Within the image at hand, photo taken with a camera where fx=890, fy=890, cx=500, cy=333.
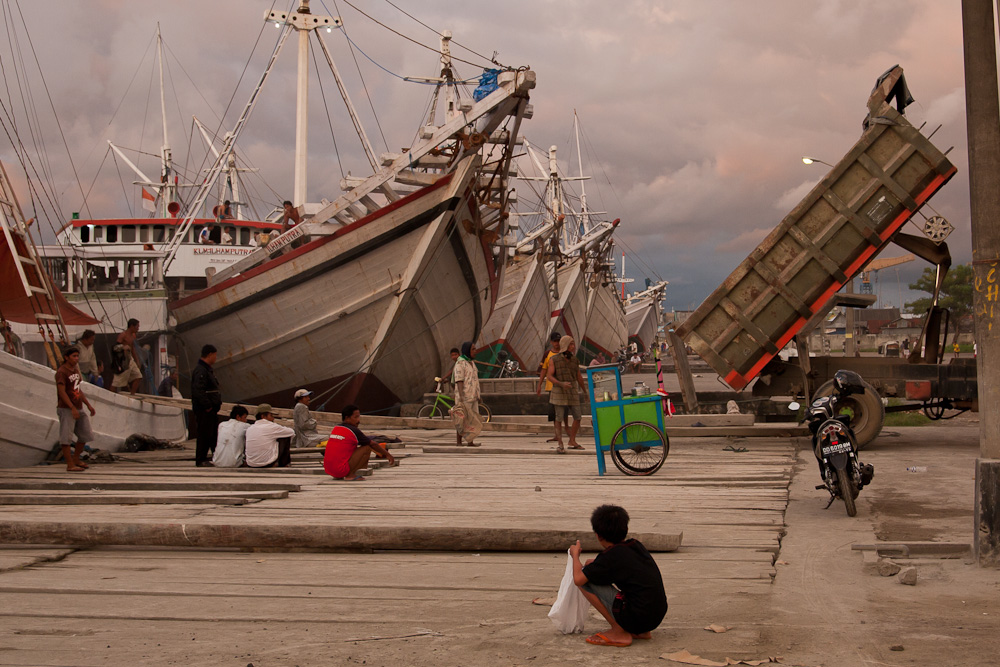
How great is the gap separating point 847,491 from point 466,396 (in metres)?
6.25

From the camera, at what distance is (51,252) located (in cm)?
1931

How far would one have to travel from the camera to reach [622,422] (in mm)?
8859

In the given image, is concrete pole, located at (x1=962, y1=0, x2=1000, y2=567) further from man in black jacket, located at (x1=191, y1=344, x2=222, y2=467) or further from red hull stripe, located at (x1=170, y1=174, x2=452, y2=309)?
red hull stripe, located at (x1=170, y1=174, x2=452, y2=309)

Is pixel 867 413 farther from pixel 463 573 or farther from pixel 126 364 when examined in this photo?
pixel 126 364

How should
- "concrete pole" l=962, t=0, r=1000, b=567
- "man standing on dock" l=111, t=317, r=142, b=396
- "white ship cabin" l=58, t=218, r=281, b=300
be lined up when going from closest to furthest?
"concrete pole" l=962, t=0, r=1000, b=567 → "man standing on dock" l=111, t=317, r=142, b=396 → "white ship cabin" l=58, t=218, r=281, b=300

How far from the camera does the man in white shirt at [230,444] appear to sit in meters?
9.50

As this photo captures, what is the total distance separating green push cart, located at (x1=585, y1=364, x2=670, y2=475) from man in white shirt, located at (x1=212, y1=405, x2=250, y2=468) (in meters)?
3.76

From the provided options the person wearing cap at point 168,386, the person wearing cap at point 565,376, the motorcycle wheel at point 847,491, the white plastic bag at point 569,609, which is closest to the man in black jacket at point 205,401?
the person wearing cap at point 565,376

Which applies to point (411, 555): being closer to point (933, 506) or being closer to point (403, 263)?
point (933, 506)

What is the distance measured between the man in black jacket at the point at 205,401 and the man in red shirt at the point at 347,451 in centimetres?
194

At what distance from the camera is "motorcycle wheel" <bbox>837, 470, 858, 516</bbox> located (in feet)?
21.6

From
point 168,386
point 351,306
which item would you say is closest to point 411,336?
point 351,306

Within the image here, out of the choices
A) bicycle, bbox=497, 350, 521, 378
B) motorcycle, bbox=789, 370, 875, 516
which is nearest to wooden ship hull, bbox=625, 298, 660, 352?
bicycle, bbox=497, 350, 521, 378

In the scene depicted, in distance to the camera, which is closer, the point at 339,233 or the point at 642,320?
the point at 339,233
